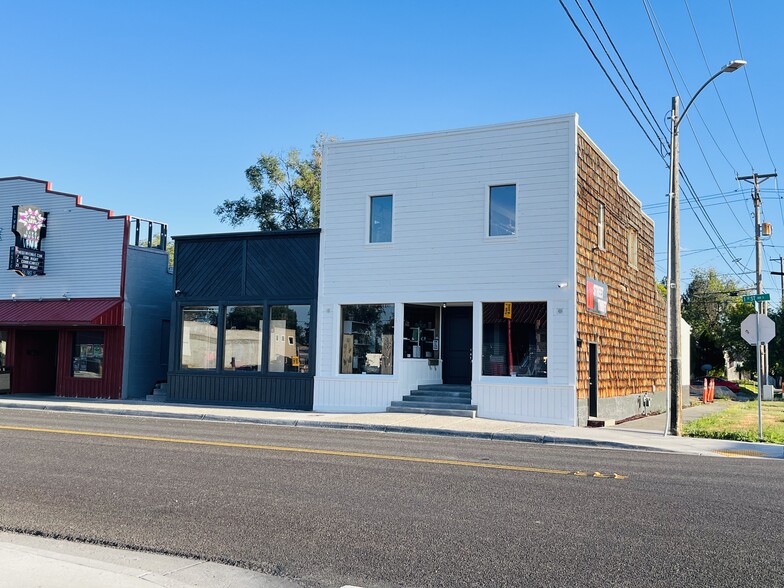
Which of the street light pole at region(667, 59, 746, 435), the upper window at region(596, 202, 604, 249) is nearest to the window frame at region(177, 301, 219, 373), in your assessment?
the upper window at region(596, 202, 604, 249)

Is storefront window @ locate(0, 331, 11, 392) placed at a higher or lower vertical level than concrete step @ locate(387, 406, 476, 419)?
higher

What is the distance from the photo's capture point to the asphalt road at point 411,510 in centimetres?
596

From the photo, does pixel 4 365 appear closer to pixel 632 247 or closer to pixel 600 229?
pixel 600 229

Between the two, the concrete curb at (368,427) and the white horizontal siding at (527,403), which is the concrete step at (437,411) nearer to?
the white horizontal siding at (527,403)

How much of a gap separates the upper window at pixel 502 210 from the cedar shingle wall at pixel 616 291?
1.67 meters

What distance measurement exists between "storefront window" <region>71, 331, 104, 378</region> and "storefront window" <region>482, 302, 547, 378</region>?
43.2 feet

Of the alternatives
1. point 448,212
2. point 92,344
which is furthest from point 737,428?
point 92,344

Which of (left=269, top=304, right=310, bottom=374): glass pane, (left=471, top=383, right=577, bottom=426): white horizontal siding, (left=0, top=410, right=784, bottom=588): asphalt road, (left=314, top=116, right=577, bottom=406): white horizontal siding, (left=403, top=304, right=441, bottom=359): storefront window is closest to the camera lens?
(left=0, top=410, right=784, bottom=588): asphalt road

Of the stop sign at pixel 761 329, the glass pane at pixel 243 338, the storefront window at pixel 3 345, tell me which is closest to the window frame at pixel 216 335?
the glass pane at pixel 243 338

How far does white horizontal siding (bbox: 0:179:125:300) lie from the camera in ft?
82.5

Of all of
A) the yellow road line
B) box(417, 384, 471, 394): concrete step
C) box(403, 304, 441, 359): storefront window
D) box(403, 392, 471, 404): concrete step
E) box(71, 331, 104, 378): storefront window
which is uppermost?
box(403, 304, 441, 359): storefront window

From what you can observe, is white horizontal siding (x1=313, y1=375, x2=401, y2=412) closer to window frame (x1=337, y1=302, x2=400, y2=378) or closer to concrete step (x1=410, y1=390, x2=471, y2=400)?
window frame (x1=337, y1=302, x2=400, y2=378)

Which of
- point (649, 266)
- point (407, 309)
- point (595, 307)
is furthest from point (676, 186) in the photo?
point (649, 266)

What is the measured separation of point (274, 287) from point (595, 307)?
9142 mm
